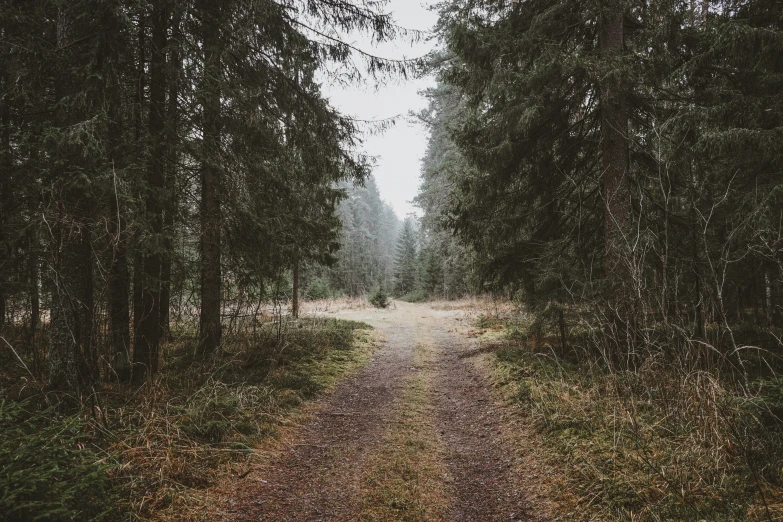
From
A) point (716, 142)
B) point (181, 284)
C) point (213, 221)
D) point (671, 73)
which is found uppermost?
point (671, 73)

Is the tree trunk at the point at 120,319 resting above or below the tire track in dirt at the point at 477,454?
above

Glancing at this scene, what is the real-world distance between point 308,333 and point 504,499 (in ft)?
27.5

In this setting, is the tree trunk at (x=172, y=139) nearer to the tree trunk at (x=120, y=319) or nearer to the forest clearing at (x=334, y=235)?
the forest clearing at (x=334, y=235)

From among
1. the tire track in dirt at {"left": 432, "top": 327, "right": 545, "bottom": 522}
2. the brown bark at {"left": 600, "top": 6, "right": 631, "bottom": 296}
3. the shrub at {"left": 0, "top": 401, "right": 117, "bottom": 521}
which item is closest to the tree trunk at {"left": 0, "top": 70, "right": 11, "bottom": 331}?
the shrub at {"left": 0, "top": 401, "right": 117, "bottom": 521}

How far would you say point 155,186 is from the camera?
18.4 feet

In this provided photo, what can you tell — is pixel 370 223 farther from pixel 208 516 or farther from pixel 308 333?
pixel 208 516

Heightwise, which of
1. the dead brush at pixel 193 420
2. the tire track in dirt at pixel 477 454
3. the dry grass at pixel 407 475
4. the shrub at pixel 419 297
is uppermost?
the dead brush at pixel 193 420

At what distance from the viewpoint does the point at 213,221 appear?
658 cm

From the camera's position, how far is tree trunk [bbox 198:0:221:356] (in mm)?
6000

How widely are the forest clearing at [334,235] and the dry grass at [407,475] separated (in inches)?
1.4

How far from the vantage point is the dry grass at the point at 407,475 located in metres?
3.44

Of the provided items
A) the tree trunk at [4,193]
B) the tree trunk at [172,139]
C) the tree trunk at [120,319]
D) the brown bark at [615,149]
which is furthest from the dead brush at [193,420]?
the brown bark at [615,149]

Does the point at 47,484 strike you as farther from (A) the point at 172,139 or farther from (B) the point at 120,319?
(A) the point at 172,139

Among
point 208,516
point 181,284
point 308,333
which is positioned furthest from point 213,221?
point 308,333
